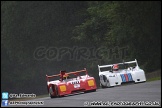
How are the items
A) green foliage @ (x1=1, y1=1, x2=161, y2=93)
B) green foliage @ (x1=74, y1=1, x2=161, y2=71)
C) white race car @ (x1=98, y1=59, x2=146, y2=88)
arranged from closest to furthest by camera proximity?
white race car @ (x1=98, y1=59, x2=146, y2=88), green foliage @ (x1=74, y1=1, x2=161, y2=71), green foliage @ (x1=1, y1=1, x2=161, y2=93)

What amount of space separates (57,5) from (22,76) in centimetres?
1043

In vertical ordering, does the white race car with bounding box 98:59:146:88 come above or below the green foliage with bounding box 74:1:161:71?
below

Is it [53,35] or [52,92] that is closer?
→ [52,92]

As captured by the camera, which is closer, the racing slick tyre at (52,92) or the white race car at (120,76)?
the racing slick tyre at (52,92)

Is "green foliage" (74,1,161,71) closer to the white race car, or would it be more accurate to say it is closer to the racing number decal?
the white race car

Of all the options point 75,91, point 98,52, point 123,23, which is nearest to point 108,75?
point 75,91

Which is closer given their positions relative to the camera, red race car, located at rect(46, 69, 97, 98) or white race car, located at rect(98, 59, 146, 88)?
red race car, located at rect(46, 69, 97, 98)

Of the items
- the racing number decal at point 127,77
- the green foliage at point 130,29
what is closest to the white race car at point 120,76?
the racing number decal at point 127,77

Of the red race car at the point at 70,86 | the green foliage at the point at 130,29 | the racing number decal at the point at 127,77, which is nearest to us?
the red race car at the point at 70,86

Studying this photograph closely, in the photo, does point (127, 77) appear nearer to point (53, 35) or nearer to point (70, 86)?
point (70, 86)

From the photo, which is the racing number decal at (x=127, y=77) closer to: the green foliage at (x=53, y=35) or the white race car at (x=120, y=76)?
the white race car at (x=120, y=76)

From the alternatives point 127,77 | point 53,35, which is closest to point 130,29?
point 127,77

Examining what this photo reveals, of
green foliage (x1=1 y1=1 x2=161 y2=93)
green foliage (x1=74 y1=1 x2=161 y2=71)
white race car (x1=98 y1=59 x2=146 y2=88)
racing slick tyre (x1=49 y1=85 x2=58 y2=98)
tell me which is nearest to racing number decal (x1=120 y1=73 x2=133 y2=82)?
white race car (x1=98 y1=59 x2=146 y2=88)

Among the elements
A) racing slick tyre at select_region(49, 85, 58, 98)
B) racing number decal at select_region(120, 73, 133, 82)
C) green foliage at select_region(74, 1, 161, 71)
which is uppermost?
green foliage at select_region(74, 1, 161, 71)
